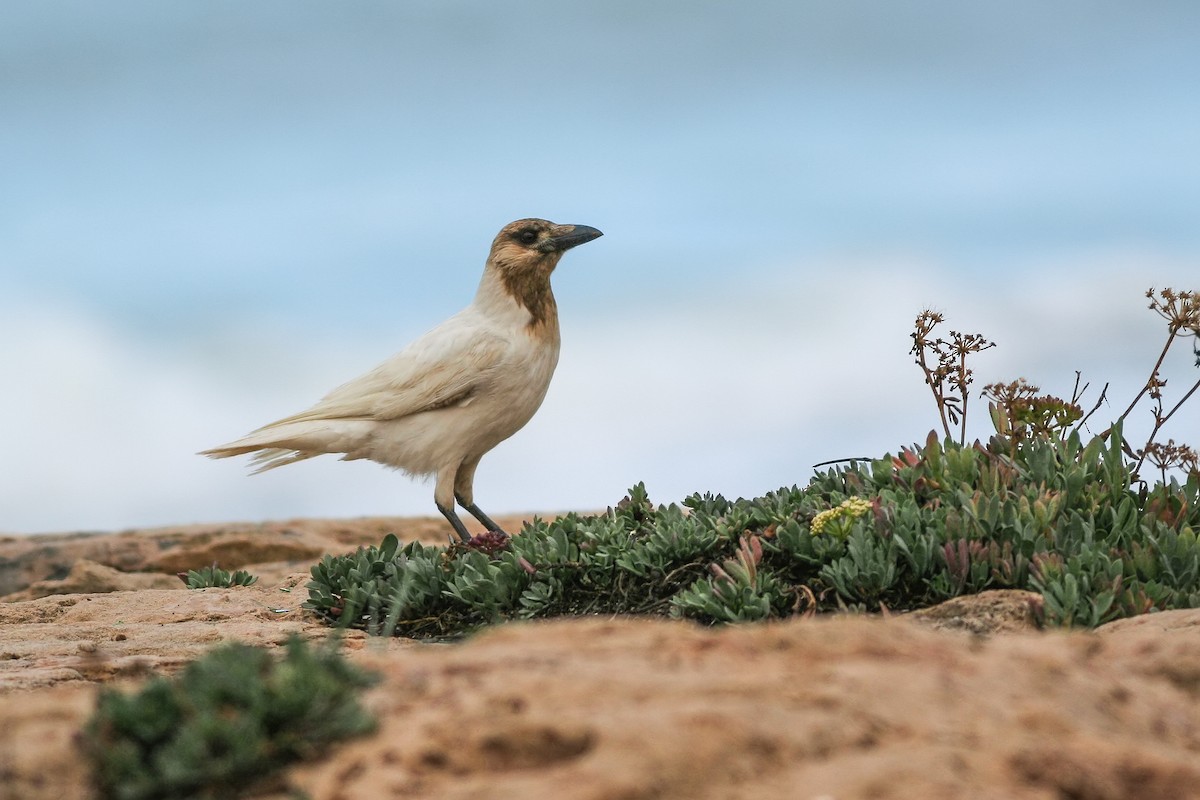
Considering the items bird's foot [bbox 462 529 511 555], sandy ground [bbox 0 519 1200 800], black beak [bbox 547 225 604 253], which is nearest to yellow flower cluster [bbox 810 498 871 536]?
bird's foot [bbox 462 529 511 555]

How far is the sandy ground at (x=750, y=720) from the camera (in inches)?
95.7

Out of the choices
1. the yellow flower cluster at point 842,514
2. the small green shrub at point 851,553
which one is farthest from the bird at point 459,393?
the yellow flower cluster at point 842,514

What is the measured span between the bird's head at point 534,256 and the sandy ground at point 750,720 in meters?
5.16

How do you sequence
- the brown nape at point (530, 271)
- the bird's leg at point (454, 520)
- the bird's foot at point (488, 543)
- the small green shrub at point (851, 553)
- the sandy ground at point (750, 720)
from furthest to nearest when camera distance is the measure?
the brown nape at point (530, 271)
the bird's leg at point (454, 520)
the bird's foot at point (488, 543)
the small green shrub at point (851, 553)
the sandy ground at point (750, 720)

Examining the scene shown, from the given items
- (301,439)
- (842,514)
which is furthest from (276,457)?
(842,514)

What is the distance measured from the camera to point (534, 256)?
27.0 feet

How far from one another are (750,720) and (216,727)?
110 centimetres

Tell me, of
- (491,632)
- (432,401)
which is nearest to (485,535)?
(432,401)

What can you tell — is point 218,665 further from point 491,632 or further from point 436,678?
point 491,632

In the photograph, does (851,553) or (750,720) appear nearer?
(750,720)

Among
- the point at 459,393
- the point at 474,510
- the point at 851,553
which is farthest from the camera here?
the point at 474,510

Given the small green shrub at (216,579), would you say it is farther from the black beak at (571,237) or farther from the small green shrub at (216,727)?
the small green shrub at (216,727)

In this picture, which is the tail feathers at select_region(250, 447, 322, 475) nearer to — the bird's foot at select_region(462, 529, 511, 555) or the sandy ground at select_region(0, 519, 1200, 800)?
the bird's foot at select_region(462, 529, 511, 555)

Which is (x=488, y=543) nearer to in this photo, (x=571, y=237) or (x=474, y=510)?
(x=474, y=510)
